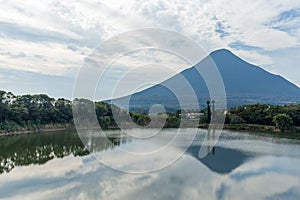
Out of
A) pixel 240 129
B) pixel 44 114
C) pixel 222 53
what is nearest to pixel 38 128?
pixel 44 114

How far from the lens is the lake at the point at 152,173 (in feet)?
15.6

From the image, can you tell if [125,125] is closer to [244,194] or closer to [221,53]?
[244,194]

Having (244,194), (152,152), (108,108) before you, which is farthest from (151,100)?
(244,194)

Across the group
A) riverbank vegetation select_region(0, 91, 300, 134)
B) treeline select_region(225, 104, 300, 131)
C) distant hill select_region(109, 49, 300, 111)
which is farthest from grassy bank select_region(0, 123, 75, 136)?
distant hill select_region(109, 49, 300, 111)

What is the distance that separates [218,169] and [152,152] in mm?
1990

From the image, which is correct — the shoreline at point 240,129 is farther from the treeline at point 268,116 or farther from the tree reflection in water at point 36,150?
the tree reflection in water at point 36,150

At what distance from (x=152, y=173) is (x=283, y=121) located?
35.0 feet

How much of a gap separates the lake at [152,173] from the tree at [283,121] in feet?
17.1

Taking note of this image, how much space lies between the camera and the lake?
475 cm

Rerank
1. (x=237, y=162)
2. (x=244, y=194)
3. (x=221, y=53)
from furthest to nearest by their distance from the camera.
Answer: (x=221, y=53)
(x=237, y=162)
(x=244, y=194)

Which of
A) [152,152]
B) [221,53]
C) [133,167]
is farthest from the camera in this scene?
[221,53]

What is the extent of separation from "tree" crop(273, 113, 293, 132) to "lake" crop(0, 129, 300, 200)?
5209 millimetres

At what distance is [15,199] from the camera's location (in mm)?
4406

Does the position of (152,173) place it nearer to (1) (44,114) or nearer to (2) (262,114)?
(1) (44,114)
